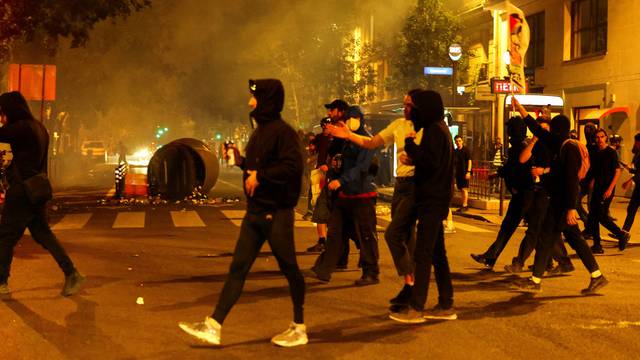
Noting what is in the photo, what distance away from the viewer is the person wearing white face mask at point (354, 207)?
8070 millimetres

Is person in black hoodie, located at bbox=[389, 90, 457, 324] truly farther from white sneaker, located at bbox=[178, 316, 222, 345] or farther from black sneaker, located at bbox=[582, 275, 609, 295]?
black sneaker, located at bbox=[582, 275, 609, 295]

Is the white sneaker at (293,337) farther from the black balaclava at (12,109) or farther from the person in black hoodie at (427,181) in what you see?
the black balaclava at (12,109)

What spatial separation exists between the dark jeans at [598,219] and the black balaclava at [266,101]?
6981 millimetres

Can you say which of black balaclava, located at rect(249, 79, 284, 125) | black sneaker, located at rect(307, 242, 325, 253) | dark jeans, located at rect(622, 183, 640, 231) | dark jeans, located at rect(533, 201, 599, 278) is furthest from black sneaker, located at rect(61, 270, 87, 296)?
dark jeans, located at rect(622, 183, 640, 231)

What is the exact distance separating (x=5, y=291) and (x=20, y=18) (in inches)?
561

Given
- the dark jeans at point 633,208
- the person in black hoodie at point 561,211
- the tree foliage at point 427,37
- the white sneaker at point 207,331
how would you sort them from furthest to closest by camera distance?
the tree foliage at point 427,37 → the dark jeans at point 633,208 → the person in black hoodie at point 561,211 → the white sneaker at point 207,331

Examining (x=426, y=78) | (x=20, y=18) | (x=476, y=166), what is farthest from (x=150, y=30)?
(x=476, y=166)

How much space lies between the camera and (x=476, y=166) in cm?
2145

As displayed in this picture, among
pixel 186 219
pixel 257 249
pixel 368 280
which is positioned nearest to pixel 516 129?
pixel 368 280

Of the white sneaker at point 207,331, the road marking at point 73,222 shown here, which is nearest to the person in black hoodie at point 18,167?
the white sneaker at point 207,331

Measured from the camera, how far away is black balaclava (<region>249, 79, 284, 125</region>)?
567 centimetres

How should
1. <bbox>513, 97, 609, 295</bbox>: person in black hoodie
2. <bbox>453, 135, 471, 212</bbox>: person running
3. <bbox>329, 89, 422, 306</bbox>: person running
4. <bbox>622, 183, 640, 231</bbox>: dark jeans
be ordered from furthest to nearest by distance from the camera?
<bbox>453, 135, 471, 212</bbox>: person running → <bbox>622, 183, 640, 231</bbox>: dark jeans → <bbox>513, 97, 609, 295</bbox>: person in black hoodie → <bbox>329, 89, 422, 306</bbox>: person running

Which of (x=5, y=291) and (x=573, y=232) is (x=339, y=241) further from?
(x=5, y=291)

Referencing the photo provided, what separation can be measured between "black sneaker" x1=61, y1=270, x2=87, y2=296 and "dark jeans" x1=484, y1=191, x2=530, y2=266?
422cm
